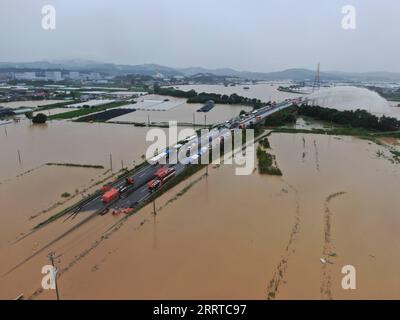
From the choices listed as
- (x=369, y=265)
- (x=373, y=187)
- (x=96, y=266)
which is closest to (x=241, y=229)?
(x=369, y=265)

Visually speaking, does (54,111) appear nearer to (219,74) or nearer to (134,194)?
(134,194)

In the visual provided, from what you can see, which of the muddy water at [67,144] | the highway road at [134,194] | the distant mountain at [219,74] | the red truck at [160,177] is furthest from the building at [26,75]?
the red truck at [160,177]

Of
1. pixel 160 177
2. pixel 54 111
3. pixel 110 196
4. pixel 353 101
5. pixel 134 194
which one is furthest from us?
pixel 353 101

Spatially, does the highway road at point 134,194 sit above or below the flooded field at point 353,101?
below

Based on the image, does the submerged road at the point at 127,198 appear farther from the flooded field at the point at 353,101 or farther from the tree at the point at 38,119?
the flooded field at the point at 353,101

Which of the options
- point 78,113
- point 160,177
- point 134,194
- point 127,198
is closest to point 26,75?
point 78,113

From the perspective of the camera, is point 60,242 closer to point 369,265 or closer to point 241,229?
point 241,229

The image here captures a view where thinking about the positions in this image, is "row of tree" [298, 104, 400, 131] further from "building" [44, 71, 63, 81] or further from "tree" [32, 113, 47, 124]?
"building" [44, 71, 63, 81]

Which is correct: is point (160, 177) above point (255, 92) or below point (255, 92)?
below
